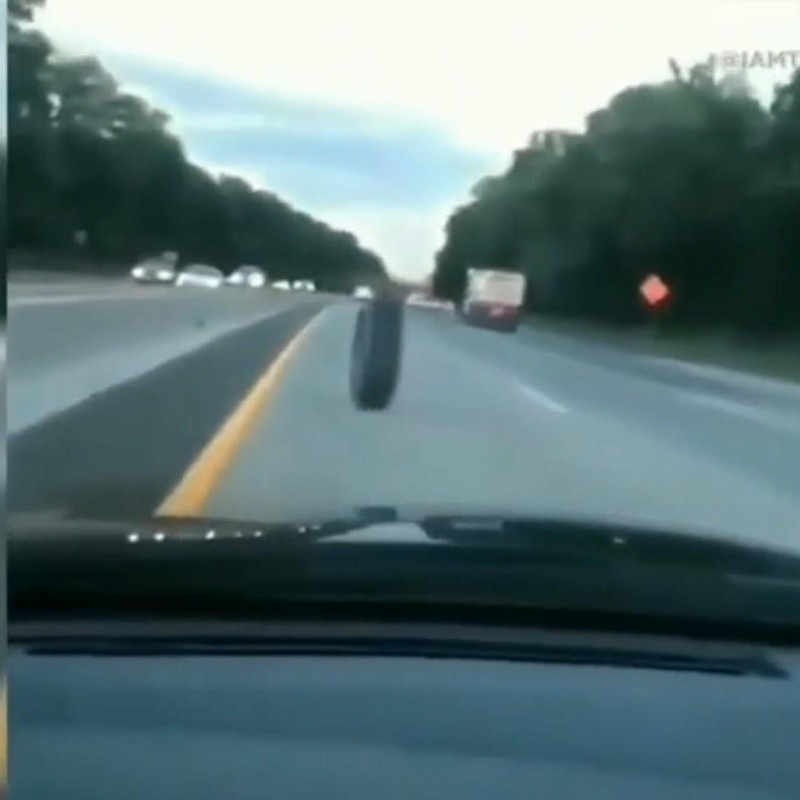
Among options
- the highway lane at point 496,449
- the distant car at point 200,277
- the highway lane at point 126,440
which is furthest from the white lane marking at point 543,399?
the distant car at point 200,277

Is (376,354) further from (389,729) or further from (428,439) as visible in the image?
(389,729)

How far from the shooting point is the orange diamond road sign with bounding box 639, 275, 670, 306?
2.48 m

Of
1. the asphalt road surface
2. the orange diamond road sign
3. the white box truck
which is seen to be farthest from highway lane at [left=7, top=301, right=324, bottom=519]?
the orange diamond road sign

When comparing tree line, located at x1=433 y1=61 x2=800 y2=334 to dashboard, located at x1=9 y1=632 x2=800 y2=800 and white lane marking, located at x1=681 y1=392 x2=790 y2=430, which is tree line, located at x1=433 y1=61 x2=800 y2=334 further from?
dashboard, located at x1=9 y1=632 x2=800 y2=800

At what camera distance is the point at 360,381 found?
237 cm

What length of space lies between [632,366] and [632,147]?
11.8 inches

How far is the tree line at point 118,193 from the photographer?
7.47ft

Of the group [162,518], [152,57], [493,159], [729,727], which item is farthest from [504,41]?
[729,727]

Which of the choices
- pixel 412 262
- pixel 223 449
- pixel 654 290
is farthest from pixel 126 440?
pixel 654 290

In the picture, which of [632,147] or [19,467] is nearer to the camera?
[19,467]

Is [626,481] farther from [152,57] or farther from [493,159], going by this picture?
[152,57]

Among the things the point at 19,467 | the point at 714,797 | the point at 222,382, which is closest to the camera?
the point at 714,797

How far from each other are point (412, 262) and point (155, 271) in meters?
0.38

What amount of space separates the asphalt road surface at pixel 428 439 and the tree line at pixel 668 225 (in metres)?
0.09
